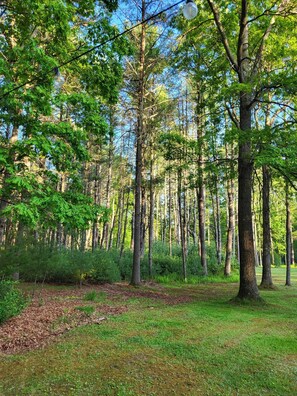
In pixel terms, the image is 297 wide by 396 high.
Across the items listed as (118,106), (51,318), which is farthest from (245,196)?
(118,106)

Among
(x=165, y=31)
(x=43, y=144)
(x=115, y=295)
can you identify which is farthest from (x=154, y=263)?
(x=43, y=144)

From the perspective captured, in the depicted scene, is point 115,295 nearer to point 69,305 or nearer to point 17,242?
point 69,305

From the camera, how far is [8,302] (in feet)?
16.1

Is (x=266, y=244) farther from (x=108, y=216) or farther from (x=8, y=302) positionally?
(x=8, y=302)

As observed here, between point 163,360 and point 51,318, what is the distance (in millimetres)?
2830

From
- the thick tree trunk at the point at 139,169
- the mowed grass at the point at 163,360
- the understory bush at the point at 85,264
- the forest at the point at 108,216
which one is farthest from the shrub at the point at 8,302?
the thick tree trunk at the point at 139,169

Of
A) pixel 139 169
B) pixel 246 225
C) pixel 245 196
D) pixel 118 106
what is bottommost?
pixel 246 225

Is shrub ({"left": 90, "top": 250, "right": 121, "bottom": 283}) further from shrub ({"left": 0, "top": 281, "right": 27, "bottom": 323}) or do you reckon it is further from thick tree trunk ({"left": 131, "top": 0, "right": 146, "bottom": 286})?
shrub ({"left": 0, "top": 281, "right": 27, "bottom": 323})

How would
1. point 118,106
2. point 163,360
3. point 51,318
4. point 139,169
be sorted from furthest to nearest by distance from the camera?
point 118,106 < point 139,169 < point 51,318 < point 163,360

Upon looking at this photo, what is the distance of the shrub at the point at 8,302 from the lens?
4.82m

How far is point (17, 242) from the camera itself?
19.5 feet

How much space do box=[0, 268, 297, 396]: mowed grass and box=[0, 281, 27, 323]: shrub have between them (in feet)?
→ 3.67

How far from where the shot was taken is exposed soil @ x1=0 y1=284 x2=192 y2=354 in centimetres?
430

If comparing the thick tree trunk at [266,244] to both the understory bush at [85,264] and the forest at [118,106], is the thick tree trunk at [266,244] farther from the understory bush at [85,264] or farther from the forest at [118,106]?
the understory bush at [85,264]
